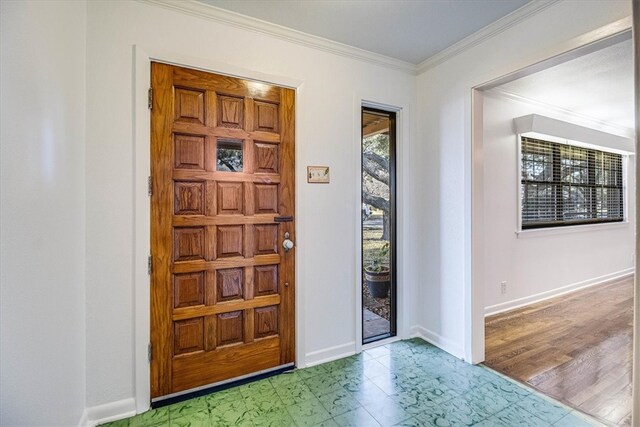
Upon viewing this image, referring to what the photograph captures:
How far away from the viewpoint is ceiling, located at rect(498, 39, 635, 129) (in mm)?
2624

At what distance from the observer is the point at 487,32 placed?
7.11 feet

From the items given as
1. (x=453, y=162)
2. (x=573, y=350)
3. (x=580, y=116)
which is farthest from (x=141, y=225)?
(x=580, y=116)

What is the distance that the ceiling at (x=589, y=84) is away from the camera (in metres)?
2.62

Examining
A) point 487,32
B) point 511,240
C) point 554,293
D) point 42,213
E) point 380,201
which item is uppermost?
point 487,32

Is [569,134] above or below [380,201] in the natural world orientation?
above

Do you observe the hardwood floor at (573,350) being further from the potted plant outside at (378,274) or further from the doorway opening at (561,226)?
the potted plant outside at (378,274)

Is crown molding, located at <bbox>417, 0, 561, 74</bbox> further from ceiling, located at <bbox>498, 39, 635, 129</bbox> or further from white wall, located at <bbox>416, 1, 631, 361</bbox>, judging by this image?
ceiling, located at <bbox>498, 39, 635, 129</bbox>

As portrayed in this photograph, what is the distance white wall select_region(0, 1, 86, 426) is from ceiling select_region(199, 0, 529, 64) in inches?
39.7

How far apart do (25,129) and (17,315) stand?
2.22 feet

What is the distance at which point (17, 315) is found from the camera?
39.8 inches

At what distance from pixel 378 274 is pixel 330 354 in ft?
3.42

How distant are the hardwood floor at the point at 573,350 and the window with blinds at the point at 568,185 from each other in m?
1.09

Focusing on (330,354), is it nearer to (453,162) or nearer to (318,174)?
(318,174)

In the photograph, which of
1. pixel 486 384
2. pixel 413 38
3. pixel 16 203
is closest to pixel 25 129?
pixel 16 203
